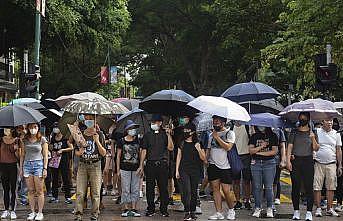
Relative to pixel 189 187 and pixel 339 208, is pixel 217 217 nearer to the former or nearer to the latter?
pixel 189 187

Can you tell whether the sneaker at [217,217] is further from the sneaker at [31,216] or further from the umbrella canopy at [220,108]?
the sneaker at [31,216]

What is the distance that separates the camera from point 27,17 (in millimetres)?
23625

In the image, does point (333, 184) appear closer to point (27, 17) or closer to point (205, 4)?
point (27, 17)

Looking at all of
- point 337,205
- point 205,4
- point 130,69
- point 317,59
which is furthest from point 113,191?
point 130,69

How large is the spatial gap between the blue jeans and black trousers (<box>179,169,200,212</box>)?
1170 mm

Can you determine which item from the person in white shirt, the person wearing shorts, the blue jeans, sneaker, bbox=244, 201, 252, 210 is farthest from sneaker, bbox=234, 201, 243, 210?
the person in white shirt

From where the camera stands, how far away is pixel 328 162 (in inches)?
440

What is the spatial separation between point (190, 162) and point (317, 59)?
723 cm

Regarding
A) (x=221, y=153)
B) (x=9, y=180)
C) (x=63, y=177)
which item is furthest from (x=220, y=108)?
(x=63, y=177)

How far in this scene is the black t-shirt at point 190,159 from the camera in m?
10.4

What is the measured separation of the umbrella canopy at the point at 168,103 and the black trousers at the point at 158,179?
3.65 feet

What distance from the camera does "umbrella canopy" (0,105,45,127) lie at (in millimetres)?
10016

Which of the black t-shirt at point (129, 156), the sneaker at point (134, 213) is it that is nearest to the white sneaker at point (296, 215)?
the sneaker at point (134, 213)

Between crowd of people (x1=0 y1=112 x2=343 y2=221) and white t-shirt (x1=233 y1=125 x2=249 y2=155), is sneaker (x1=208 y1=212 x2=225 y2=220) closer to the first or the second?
crowd of people (x1=0 y1=112 x2=343 y2=221)
